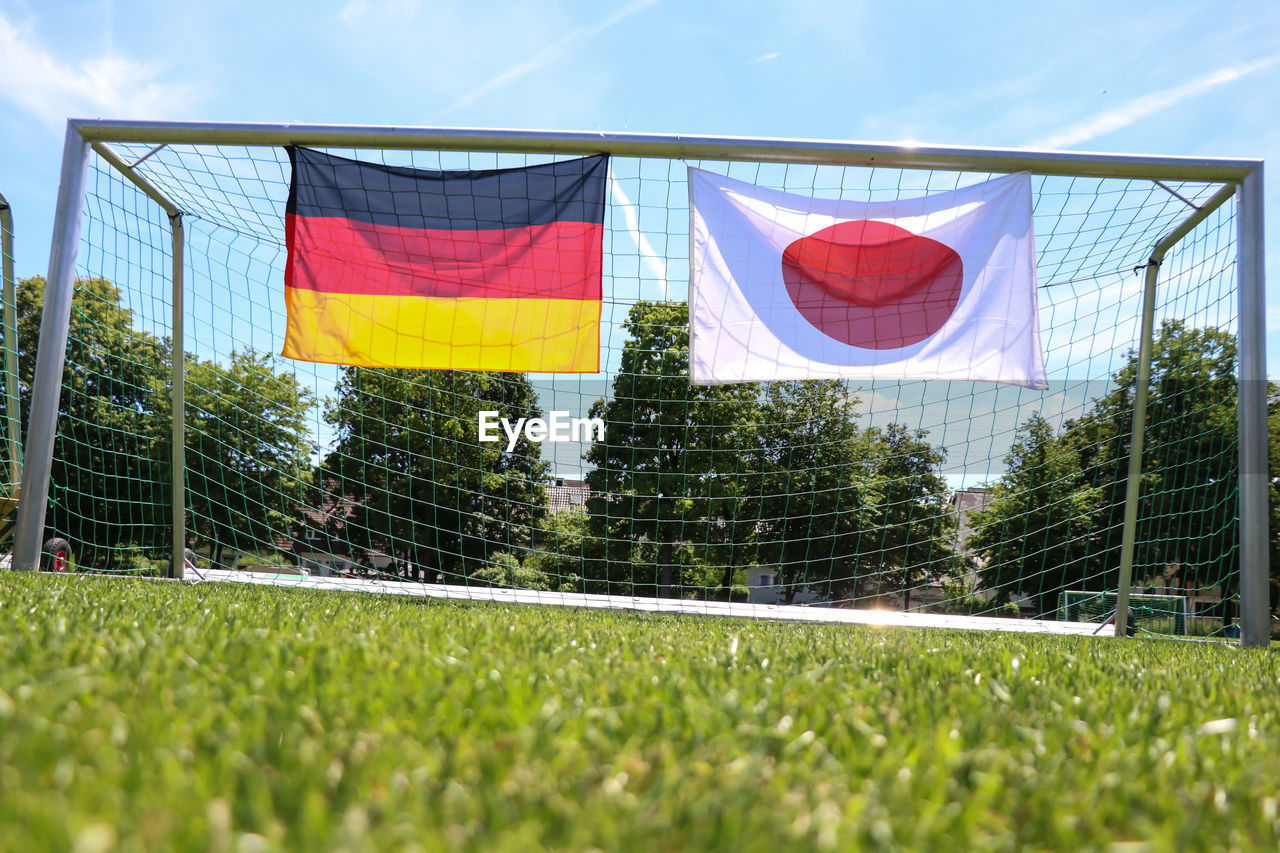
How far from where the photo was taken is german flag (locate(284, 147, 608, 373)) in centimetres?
501

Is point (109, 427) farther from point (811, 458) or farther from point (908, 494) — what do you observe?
point (908, 494)

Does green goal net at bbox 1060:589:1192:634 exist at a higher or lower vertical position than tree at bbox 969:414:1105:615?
lower

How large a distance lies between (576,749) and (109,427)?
636 centimetres

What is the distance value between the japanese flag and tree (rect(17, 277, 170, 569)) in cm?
453

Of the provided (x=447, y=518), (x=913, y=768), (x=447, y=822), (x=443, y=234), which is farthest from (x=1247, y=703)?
(x=447, y=518)

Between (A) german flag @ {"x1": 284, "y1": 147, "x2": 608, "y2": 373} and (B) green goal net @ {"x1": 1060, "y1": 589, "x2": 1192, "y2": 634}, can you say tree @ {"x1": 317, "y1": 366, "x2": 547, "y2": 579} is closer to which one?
(A) german flag @ {"x1": 284, "y1": 147, "x2": 608, "y2": 373}

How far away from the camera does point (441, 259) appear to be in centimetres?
504

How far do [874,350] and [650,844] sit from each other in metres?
4.49

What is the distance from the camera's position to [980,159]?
4820 mm

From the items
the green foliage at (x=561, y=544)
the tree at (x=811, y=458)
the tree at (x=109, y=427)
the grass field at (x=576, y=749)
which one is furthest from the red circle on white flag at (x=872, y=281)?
the tree at (x=811, y=458)

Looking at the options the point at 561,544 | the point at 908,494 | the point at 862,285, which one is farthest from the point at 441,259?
the point at 908,494

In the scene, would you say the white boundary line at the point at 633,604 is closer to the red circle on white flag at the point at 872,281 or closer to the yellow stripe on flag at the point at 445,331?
the yellow stripe on flag at the point at 445,331

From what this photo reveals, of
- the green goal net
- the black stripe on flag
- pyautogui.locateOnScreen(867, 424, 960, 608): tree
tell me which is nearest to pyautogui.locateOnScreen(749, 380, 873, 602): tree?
pyautogui.locateOnScreen(867, 424, 960, 608): tree

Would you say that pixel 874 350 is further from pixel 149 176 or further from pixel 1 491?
pixel 1 491
